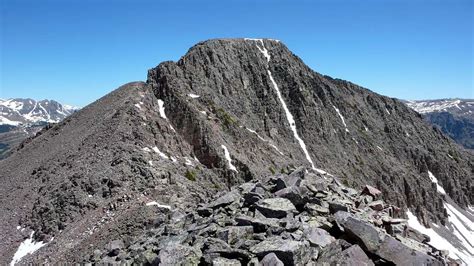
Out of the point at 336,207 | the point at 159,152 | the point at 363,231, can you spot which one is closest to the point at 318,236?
the point at 363,231

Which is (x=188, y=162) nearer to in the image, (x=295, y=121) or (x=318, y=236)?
(x=318, y=236)

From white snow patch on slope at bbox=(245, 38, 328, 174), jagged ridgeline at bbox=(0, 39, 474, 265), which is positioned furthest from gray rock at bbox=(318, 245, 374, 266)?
white snow patch on slope at bbox=(245, 38, 328, 174)

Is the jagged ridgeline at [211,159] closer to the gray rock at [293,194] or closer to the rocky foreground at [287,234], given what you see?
the rocky foreground at [287,234]

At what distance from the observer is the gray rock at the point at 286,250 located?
2045 cm

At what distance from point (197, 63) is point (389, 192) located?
73.1m

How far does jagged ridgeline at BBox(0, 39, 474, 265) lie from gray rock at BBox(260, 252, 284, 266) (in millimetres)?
427

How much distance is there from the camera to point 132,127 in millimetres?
74750

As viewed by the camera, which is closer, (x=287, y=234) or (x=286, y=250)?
(x=286, y=250)

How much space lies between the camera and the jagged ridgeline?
3750cm

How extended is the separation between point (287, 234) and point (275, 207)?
382 cm

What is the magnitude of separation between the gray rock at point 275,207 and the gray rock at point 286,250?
13.1ft

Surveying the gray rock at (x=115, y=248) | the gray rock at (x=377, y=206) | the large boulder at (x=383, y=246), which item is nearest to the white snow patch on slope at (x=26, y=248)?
the gray rock at (x=115, y=248)

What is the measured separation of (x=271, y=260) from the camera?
20.4 metres

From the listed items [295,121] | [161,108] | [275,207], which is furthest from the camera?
[295,121]
